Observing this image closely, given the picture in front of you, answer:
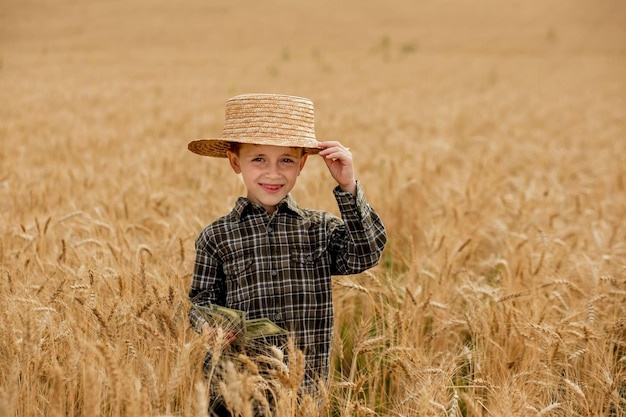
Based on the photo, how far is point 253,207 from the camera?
78.3 inches

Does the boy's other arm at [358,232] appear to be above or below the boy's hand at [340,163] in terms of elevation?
below

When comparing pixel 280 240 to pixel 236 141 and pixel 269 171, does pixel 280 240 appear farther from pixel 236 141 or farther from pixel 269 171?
pixel 236 141

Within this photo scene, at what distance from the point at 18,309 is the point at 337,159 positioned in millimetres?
1057

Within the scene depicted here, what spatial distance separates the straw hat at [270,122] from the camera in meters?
1.87

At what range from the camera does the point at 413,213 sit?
3969 millimetres

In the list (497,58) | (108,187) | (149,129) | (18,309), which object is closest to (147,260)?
(18,309)

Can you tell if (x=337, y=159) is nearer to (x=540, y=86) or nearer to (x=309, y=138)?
(x=309, y=138)

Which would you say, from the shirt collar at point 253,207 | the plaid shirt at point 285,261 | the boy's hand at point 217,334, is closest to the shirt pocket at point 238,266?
the plaid shirt at point 285,261

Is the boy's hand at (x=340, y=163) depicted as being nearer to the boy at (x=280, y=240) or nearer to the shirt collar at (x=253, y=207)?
the boy at (x=280, y=240)

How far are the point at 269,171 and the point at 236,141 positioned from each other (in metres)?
0.15

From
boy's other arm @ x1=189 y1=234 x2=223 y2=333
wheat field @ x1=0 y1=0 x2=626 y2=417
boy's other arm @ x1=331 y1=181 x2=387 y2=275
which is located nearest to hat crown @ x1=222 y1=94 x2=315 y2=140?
boy's other arm @ x1=331 y1=181 x2=387 y2=275

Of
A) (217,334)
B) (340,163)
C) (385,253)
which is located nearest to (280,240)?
(340,163)

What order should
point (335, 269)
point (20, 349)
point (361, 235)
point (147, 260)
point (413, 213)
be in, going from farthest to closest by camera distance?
point (413, 213) < point (147, 260) < point (335, 269) < point (361, 235) < point (20, 349)

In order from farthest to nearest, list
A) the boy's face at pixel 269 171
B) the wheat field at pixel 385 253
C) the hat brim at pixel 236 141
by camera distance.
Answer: the boy's face at pixel 269 171, the hat brim at pixel 236 141, the wheat field at pixel 385 253
